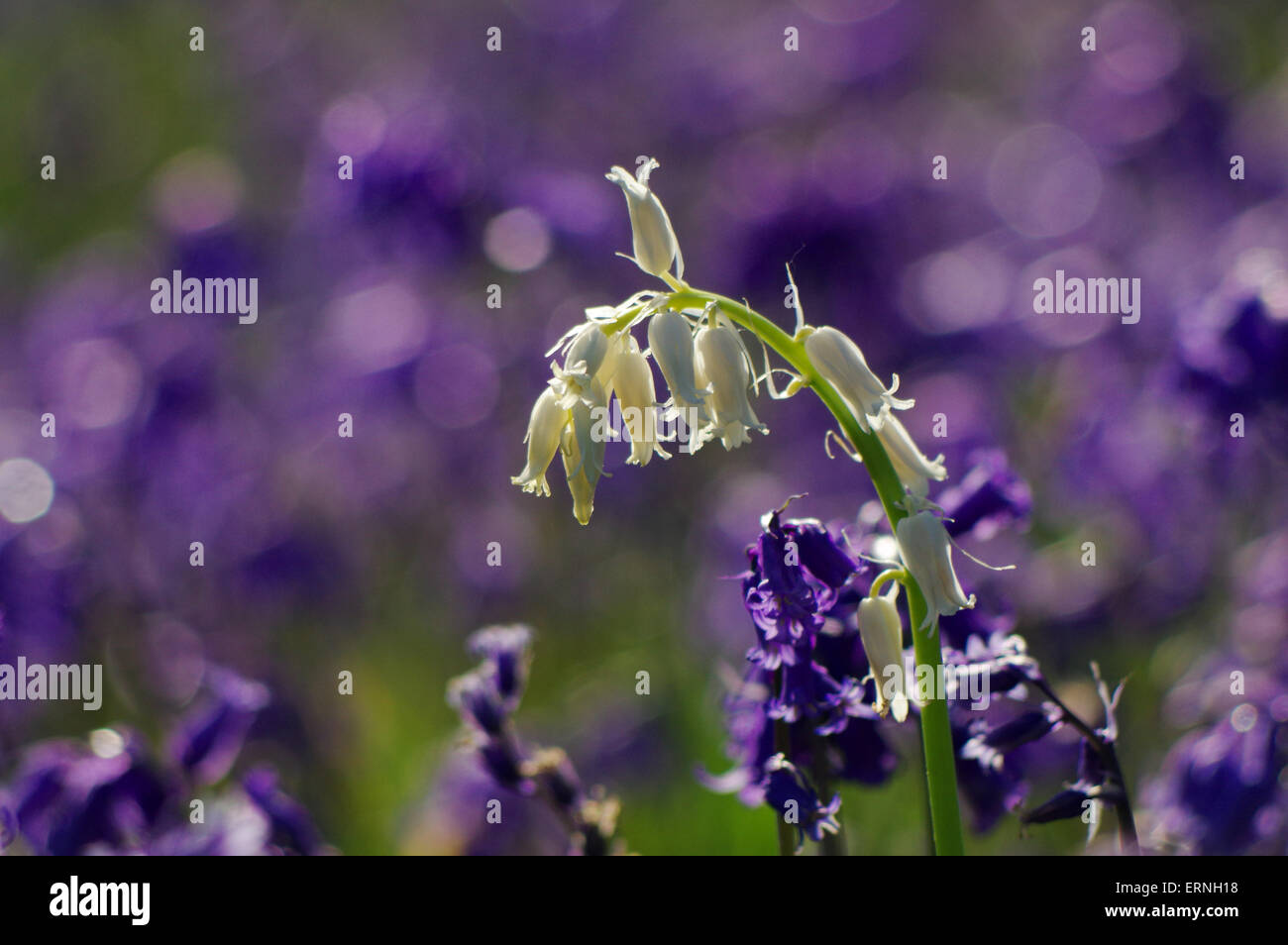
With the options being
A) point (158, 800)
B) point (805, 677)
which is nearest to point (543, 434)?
point (805, 677)

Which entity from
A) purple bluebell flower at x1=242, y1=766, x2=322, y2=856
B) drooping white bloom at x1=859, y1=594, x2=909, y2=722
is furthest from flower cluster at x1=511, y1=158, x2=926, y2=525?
purple bluebell flower at x1=242, y1=766, x2=322, y2=856

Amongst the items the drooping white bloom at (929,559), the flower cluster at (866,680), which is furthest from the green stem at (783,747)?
the drooping white bloom at (929,559)

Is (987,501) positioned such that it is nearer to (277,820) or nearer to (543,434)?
(543,434)

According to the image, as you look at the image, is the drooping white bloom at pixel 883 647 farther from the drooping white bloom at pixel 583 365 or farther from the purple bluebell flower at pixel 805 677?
the drooping white bloom at pixel 583 365

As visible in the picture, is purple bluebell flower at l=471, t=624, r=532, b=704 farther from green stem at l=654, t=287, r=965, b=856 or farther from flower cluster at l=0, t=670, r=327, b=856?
green stem at l=654, t=287, r=965, b=856
